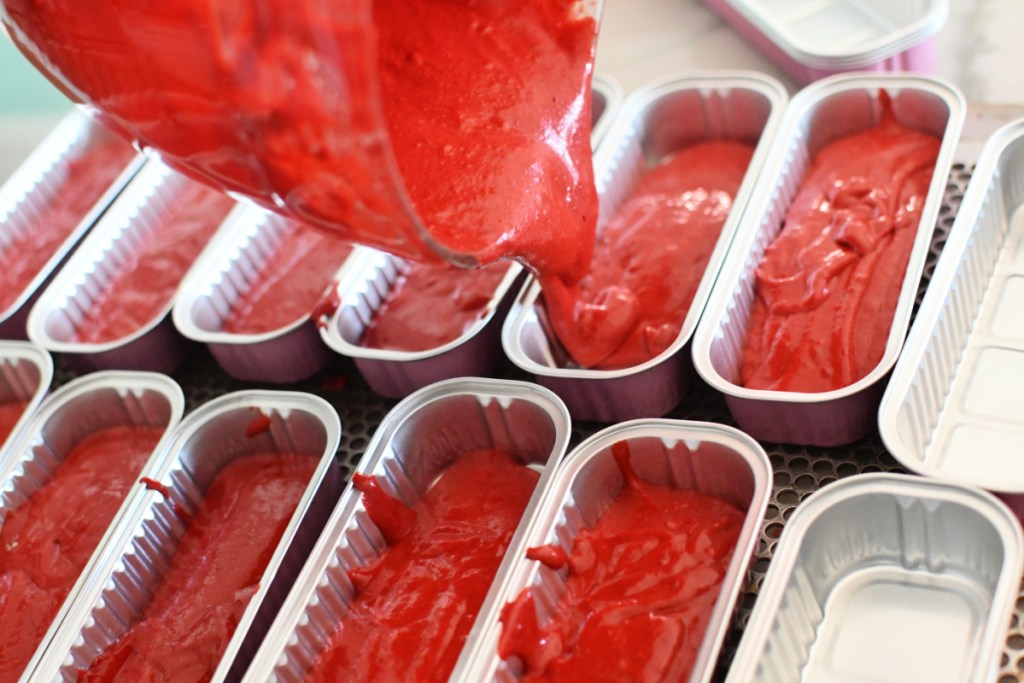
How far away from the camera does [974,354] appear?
6.80 ft

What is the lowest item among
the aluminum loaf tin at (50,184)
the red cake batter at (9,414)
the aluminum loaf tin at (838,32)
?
the red cake batter at (9,414)

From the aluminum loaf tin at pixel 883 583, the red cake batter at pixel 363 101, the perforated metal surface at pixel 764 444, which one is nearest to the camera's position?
the red cake batter at pixel 363 101

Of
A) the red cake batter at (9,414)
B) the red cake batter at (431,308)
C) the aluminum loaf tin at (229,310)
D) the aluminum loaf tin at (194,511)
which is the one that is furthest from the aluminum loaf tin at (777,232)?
the red cake batter at (9,414)

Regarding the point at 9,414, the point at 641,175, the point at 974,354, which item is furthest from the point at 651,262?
the point at 9,414

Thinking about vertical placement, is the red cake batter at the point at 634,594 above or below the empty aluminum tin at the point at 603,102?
below

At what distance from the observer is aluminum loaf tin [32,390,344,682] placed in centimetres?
191

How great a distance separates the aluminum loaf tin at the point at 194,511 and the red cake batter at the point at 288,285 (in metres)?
0.29

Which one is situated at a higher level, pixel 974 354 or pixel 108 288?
pixel 974 354

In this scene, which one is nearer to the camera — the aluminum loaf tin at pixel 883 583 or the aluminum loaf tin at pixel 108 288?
the aluminum loaf tin at pixel 883 583

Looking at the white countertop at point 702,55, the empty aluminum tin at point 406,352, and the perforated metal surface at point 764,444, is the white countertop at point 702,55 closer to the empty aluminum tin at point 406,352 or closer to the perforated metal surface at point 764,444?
the perforated metal surface at point 764,444

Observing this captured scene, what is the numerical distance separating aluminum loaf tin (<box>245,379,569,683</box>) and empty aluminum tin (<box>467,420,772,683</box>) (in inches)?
1.1

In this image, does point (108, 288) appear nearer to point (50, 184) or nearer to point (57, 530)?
point (50, 184)

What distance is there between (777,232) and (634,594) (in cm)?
92

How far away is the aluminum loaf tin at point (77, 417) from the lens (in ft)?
7.61
